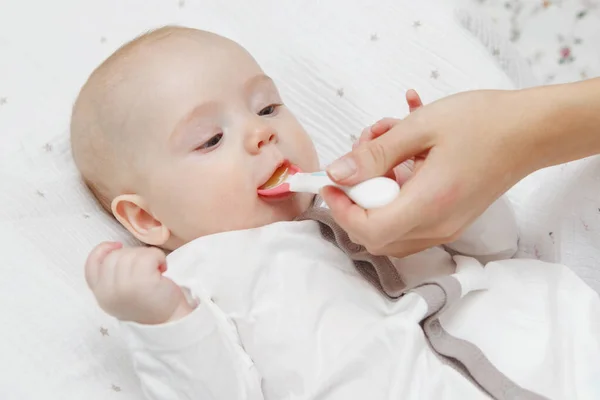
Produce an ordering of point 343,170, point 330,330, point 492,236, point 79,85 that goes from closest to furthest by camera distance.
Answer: point 343,170
point 330,330
point 492,236
point 79,85

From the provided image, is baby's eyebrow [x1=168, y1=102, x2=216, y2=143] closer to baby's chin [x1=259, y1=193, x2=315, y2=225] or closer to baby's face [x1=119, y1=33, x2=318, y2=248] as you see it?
baby's face [x1=119, y1=33, x2=318, y2=248]

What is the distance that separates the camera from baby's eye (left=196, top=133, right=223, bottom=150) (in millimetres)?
983

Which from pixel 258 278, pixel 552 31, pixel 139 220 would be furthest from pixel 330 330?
pixel 552 31

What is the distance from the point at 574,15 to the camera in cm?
137

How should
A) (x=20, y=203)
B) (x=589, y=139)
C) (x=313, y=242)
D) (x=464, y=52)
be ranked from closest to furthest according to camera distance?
1. (x=589, y=139)
2. (x=313, y=242)
3. (x=20, y=203)
4. (x=464, y=52)

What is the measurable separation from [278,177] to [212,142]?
103 millimetres

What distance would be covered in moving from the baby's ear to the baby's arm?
13 cm

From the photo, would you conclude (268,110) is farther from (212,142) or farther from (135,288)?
(135,288)

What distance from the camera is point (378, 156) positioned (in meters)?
0.80

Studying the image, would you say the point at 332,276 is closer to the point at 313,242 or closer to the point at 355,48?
the point at 313,242

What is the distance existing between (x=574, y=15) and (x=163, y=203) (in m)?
0.88

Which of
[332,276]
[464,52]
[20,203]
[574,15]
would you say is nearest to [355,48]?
[464,52]

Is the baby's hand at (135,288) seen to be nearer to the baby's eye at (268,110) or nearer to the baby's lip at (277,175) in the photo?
the baby's lip at (277,175)

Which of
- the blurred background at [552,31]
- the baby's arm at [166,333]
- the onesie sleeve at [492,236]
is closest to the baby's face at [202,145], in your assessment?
the baby's arm at [166,333]
